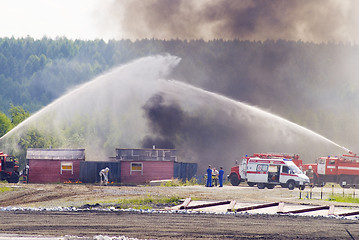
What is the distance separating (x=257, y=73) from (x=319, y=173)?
109020 millimetres

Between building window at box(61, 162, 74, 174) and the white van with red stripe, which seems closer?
the white van with red stripe

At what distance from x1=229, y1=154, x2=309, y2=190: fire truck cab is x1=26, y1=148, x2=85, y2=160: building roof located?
60.1 ft

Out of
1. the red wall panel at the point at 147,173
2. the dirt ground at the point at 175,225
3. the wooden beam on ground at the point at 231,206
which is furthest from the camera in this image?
the red wall panel at the point at 147,173

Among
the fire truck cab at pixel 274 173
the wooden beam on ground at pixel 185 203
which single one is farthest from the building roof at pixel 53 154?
the wooden beam on ground at pixel 185 203

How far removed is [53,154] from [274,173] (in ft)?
73.6

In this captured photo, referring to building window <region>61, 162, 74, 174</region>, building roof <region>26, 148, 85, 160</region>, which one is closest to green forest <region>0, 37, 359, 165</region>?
building roof <region>26, 148, 85, 160</region>

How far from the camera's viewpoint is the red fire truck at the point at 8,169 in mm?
52594

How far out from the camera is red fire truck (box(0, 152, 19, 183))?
52594 mm

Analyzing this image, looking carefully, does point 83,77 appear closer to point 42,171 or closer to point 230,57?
point 230,57

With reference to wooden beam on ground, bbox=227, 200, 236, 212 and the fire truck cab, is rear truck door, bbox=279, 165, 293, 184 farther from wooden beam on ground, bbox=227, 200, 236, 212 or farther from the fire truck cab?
wooden beam on ground, bbox=227, 200, 236, 212

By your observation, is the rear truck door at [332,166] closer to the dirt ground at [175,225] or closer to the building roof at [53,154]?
the building roof at [53,154]

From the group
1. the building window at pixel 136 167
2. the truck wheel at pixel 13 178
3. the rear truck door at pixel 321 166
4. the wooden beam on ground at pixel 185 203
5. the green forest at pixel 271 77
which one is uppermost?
the green forest at pixel 271 77

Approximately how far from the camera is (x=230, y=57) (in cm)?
17725

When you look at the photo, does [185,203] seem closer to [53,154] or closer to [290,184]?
[290,184]
